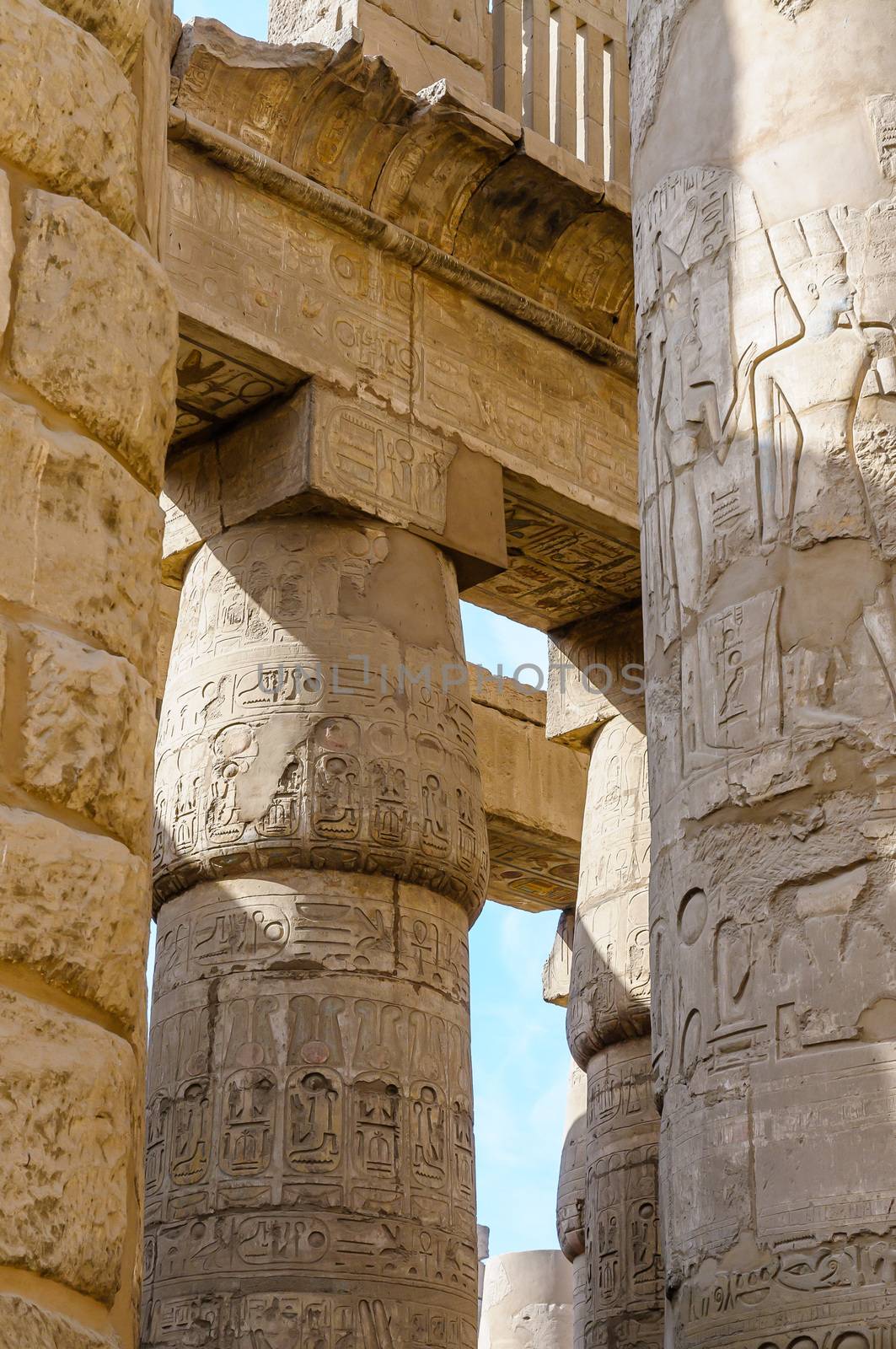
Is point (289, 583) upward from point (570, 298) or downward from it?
downward

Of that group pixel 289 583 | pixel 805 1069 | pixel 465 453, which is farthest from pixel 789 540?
pixel 465 453

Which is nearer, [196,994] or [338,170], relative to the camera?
[196,994]

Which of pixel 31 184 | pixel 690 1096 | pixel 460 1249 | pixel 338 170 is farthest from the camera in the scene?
pixel 338 170

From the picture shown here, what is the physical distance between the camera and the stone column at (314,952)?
659 centimetres

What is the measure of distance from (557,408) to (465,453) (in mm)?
795

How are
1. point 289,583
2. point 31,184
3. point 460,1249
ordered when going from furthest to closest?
point 289,583 → point 460,1249 → point 31,184

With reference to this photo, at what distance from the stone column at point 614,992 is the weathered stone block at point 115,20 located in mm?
6671

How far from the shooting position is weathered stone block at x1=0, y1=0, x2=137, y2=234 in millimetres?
2396

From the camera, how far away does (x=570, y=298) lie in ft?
29.5

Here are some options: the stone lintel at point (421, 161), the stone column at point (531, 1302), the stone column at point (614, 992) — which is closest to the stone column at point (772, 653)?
the stone lintel at point (421, 161)

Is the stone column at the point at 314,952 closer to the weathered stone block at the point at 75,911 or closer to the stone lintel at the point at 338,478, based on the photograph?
the stone lintel at the point at 338,478

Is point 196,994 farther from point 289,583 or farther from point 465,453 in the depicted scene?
point 465,453

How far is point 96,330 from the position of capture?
96.7 inches

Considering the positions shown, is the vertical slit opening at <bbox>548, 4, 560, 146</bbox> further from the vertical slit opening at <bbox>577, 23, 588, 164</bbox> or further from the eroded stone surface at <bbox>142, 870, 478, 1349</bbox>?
the eroded stone surface at <bbox>142, 870, 478, 1349</bbox>
